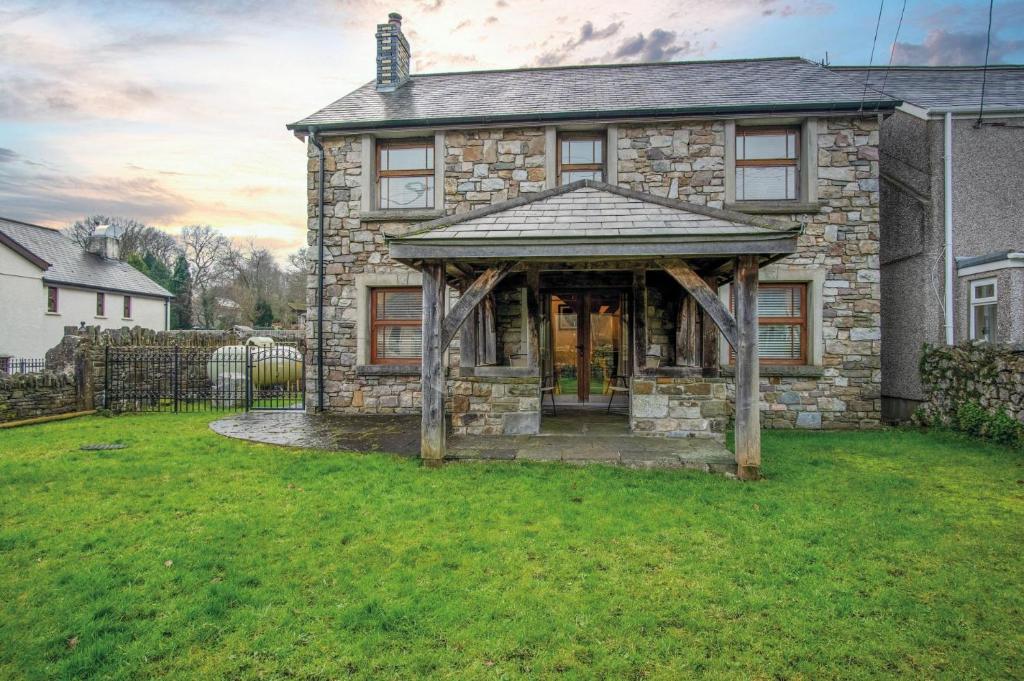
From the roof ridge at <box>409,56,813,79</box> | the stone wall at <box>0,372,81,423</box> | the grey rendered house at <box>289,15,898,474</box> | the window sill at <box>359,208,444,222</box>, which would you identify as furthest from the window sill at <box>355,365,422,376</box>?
the roof ridge at <box>409,56,813,79</box>

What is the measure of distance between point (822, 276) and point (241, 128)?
53.3 ft

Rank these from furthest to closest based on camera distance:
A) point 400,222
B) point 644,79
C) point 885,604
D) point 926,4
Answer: point 644,79 → point 400,222 → point 926,4 → point 885,604

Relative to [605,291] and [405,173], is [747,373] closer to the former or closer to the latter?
[605,291]

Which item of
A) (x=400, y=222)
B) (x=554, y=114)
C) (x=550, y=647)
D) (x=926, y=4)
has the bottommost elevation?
(x=550, y=647)

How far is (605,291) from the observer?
33.8 feet

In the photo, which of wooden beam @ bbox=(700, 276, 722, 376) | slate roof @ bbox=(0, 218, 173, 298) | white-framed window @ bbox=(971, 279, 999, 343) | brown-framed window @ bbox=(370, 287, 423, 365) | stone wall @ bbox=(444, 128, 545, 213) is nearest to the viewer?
wooden beam @ bbox=(700, 276, 722, 376)

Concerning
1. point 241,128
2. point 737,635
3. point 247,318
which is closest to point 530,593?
point 737,635

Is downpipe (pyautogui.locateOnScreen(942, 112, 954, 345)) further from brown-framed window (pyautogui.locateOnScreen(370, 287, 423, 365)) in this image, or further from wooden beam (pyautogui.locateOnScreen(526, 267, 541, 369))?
brown-framed window (pyautogui.locateOnScreen(370, 287, 423, 365))

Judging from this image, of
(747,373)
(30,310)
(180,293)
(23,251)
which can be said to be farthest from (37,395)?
(180,293)

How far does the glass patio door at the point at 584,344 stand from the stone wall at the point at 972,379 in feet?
17.6

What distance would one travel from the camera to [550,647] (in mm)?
2807

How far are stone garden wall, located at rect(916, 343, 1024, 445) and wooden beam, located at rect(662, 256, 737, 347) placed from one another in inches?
192

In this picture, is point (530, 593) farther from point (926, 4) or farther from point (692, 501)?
point (926, 4)

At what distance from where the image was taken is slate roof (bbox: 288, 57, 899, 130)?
953cm
